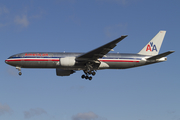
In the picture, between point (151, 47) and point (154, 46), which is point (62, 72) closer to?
point (151, 47)

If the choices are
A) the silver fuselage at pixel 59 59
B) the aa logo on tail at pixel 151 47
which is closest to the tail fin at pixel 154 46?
the aa logo on tail at pixel 151 47

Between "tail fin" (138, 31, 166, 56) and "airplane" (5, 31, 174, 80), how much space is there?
1.20m

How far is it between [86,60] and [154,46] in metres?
12.5

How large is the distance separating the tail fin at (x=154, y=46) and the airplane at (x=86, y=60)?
1204 millimetres

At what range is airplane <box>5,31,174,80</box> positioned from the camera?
43000 millimetres

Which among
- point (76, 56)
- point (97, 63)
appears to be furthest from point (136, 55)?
point (76, 56)

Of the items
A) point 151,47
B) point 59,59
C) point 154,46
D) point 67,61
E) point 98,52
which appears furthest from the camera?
point 154,46

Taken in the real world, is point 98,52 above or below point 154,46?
below

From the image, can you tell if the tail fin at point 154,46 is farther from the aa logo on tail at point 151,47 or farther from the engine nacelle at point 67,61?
the engine nacelle at point 67,61

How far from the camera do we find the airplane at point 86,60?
43000mm

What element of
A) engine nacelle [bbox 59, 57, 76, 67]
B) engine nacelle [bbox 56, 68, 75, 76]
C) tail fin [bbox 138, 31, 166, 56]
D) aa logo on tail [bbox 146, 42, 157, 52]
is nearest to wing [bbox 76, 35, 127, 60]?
engine nacelle [bbox 59, 57, 76, 67]

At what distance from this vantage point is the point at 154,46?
49062 millimetres

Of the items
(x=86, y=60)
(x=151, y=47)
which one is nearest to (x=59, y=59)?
(x=86, y=60)

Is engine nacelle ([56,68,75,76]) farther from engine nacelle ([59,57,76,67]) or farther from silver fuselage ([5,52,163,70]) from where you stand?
engine nacelle ([59,57,76,67])
